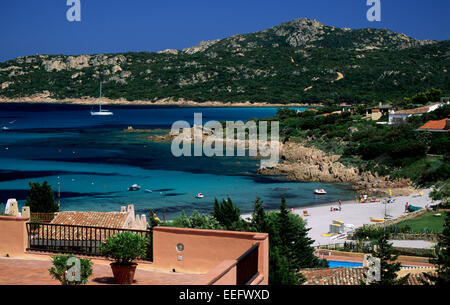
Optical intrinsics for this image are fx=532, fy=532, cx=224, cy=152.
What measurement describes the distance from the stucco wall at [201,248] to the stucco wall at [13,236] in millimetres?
2713

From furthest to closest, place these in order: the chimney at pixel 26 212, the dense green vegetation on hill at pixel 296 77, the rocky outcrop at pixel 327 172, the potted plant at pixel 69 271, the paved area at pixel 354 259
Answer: the dense green vegetation on hill at pixel 296 77 → the rocky outcrop at pixel 327 172 → the paved area at pixel 354 259 → the chimney at pixel 26 212 → the potted plant at pixel 69 271

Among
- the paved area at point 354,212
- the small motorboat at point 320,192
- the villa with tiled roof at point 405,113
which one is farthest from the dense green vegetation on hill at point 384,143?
the small motorboat at point 320,192

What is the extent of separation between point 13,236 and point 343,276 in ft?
31.5

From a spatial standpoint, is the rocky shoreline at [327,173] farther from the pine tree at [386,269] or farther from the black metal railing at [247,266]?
the black metal railing at [247,266]

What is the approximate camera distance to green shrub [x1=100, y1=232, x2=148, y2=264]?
8.14 metres

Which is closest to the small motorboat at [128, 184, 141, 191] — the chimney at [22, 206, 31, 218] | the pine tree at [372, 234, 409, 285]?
the chimney at [22, 206, 31, 218]

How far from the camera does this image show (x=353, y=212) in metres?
33.7

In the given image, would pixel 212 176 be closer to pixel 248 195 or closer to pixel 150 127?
pixel 248 195

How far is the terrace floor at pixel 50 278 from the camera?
8.18 meters

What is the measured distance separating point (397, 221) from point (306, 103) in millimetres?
120897

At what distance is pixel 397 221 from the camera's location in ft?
95.5
